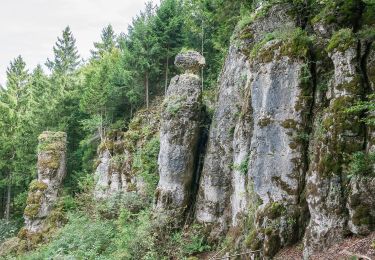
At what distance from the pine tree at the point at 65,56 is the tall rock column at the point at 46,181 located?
547 inches

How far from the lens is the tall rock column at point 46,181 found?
2283 cm

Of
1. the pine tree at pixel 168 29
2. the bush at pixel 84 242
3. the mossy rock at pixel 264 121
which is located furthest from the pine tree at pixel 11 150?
the mossy rock at pixel 264 121

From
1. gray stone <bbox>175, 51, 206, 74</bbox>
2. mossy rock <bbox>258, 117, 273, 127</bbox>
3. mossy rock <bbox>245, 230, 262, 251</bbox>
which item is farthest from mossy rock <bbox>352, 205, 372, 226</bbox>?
gray stone <bbox>175, 51, 206, 74</bbox>

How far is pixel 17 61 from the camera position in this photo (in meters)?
39.8

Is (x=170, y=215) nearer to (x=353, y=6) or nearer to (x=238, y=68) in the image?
(x=238, y=68)

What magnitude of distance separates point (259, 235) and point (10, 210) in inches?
1175

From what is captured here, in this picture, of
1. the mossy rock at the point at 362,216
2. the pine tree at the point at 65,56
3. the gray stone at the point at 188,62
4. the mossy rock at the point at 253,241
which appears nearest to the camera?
the mossy rock at the point at 362,216

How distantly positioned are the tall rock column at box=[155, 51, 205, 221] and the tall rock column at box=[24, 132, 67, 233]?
40.5 ft

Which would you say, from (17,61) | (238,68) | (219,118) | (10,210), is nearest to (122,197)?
(219,118)

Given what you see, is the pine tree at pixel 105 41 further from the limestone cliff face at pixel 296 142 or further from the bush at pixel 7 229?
the limestone cliff face at pixel 296 142

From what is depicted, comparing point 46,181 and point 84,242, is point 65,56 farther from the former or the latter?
point 84,242

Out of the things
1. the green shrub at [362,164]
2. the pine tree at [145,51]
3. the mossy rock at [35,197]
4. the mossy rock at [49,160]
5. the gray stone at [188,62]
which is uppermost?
the pine tree at [145,51]

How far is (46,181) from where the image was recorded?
24453 mm

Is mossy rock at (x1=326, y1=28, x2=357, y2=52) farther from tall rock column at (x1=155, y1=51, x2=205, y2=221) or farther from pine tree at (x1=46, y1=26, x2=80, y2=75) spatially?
pine tree at (x1=46, y1=26, x2=80, y2=75)
